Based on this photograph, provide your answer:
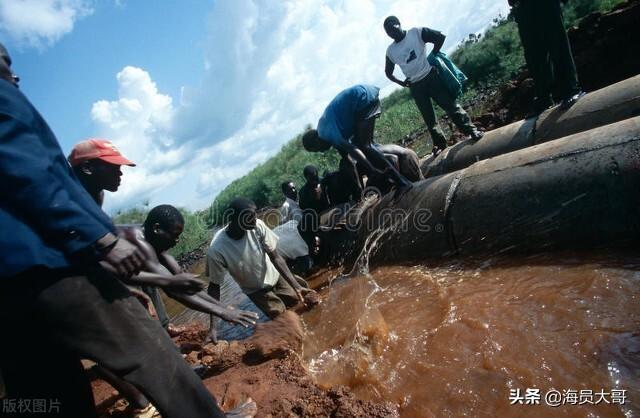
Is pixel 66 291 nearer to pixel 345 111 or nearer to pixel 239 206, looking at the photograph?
pixel 239 206

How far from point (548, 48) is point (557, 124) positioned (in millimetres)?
845

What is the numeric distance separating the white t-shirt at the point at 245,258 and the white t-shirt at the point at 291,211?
164 cm

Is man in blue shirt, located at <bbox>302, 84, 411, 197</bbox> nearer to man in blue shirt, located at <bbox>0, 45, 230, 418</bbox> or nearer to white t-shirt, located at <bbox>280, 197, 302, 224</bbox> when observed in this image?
white t-shirt, located at <bbox>280, 197, 302, 224</bbox>

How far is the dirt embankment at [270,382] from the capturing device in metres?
2.11

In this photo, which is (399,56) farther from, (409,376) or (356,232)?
(409,376)

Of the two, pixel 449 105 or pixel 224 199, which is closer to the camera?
pixel 449 105

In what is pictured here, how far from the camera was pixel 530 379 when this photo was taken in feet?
5.87

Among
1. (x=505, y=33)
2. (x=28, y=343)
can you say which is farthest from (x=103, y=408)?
(x=505, y=33)

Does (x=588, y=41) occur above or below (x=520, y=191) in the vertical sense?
above

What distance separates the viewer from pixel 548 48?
13.3ft

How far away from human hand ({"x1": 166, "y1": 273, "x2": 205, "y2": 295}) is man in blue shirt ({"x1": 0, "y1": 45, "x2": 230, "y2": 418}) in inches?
18.4

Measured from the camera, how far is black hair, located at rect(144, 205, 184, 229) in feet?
9.02

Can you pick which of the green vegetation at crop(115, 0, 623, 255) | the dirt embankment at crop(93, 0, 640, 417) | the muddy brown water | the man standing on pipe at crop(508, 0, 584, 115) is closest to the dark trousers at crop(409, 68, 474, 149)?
the man standing on pipe at crop(508, 0, 584, 115)

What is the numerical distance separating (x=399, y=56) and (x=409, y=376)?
436 centimetres
